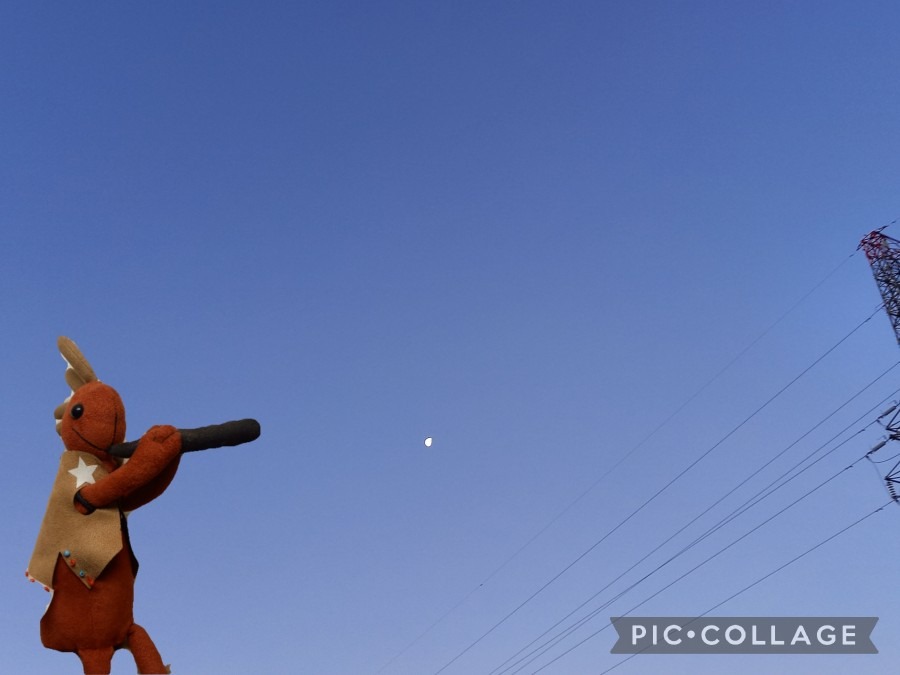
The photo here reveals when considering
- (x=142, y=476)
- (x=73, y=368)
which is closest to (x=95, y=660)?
(x=142, y=476)

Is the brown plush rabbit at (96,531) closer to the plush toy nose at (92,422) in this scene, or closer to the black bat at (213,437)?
the plush toy nose at (92,422)

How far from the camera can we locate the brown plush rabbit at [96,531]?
1609 centimetres

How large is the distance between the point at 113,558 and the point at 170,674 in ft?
8.63

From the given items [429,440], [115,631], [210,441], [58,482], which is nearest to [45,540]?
[58,482]

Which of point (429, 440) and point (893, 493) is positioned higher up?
point (429, 440)

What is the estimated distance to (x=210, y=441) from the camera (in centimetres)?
1767

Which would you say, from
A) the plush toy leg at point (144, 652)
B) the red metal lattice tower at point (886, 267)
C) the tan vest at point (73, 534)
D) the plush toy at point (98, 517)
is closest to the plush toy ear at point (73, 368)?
the plush toy at point (98, 517)

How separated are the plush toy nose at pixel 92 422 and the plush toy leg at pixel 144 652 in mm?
3581

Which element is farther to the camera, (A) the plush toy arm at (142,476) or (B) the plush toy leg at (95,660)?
(A) the plush toy arm at (142,476)

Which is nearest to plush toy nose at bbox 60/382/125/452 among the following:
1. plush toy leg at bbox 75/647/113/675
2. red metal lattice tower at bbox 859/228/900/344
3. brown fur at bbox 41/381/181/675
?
brown fur at bbox 41/381/181/675

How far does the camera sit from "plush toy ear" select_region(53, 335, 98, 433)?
1783 cm

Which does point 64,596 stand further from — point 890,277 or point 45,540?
point 890,277

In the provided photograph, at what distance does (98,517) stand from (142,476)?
45.0 inches

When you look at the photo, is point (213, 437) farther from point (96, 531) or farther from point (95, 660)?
point (95, 660)
